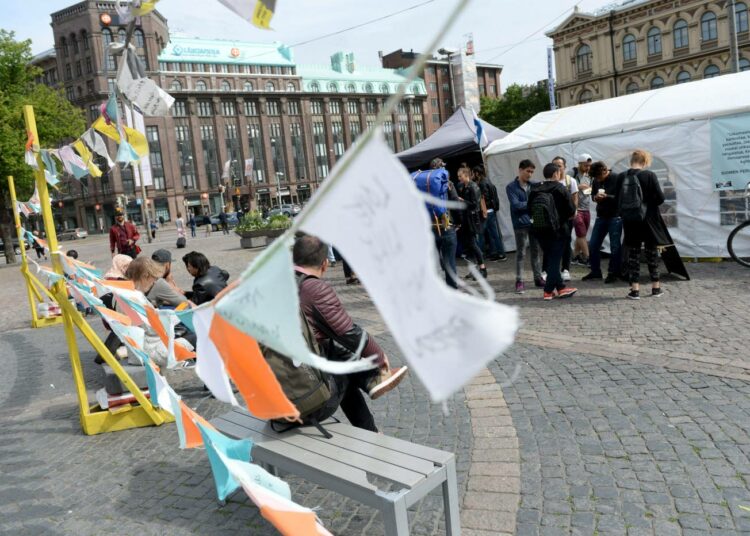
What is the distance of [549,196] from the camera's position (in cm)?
752

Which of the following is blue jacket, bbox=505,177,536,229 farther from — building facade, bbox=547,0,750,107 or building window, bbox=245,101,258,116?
building window, bbox=245,101,258,116

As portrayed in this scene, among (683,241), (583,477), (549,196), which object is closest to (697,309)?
(549,196)

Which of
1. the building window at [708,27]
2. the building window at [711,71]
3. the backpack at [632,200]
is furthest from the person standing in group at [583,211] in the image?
the building window at [708,27]

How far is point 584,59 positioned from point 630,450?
2293 inches

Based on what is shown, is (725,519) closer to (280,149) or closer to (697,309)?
(697,309)

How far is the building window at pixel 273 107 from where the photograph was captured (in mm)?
79694

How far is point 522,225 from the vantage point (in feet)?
28.8

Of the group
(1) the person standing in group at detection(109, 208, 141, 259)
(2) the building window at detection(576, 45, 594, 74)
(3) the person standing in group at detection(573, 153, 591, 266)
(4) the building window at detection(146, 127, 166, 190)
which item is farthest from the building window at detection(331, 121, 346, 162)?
(3) the person standing in group at detection(573, 153, 591, 266)

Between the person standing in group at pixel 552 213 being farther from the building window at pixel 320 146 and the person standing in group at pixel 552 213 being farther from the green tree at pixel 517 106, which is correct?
the building window at pixel 320 146

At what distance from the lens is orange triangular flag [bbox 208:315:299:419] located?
190 centimetres

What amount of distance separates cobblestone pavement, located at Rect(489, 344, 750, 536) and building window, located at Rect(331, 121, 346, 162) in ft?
271

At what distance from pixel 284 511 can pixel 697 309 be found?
19.3 ft

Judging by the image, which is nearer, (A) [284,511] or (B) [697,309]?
(A) [284,511]

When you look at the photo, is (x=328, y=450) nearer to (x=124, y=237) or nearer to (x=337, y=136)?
(x=124, y=237)
